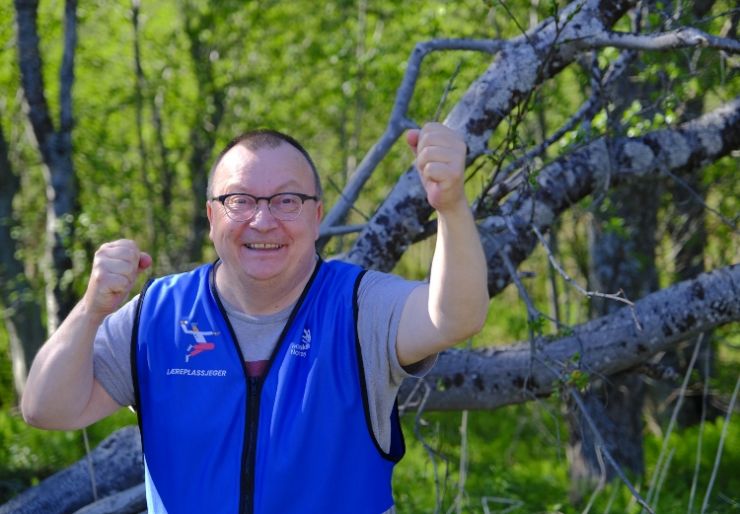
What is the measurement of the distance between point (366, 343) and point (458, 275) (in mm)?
368

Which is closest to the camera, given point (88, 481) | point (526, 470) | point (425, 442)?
point (425, 442)

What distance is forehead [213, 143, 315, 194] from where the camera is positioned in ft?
8.38

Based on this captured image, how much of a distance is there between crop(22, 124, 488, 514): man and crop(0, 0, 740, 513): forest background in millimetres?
835

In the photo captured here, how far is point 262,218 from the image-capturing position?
2.52 meters

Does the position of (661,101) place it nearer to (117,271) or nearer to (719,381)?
(117,271)

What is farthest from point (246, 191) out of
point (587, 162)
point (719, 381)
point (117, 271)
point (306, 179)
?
point (719, 381)

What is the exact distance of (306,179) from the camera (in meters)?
2.60

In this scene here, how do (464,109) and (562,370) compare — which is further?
(464,109)

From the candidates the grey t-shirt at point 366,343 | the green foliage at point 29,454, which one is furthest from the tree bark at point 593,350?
the green foliage at point 29,454

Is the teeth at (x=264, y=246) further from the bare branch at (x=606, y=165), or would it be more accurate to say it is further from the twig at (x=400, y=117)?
the bare branch at (x=606, y=165)

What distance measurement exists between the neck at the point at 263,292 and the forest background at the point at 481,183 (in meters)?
0.94

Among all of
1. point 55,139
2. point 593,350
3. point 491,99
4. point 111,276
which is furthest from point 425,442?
point 55,139

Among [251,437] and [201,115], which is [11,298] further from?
[251,437]

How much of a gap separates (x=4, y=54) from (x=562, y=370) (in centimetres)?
647
